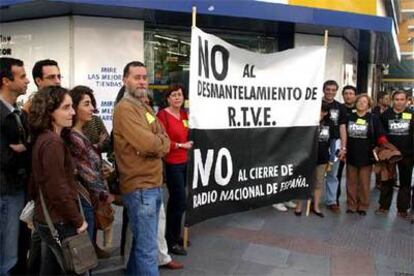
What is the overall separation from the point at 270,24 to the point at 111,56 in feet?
8.69

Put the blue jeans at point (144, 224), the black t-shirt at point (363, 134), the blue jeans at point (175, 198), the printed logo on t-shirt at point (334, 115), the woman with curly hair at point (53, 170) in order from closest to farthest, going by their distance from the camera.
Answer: the woman with curly hair at point (53, 170)
the blue jeans at point (144, 224)
the blue jeans at point (175, 198)
the printed logo on t-shirt at point (334, 115)
the black t-shirt at point (363, 134)

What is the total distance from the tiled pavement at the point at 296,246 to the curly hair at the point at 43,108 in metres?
1.72

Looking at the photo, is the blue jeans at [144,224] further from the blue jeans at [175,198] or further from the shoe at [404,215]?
the shoe at [404,215]

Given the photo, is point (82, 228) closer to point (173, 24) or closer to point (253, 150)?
point (253, 150)

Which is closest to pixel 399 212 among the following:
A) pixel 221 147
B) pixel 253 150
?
pixel 253 150

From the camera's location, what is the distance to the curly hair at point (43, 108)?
2.97 m

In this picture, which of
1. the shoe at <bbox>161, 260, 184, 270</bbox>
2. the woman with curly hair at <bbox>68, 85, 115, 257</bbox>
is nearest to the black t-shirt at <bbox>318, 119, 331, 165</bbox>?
the shoe at <bbox>161, 260, 184, 270</bbox>

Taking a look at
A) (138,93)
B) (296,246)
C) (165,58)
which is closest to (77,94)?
(138,93)

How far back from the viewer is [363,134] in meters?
6.44

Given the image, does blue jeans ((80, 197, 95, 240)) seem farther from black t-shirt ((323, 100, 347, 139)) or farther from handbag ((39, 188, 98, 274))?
black t-shirt ((323, 100, 347, 139))

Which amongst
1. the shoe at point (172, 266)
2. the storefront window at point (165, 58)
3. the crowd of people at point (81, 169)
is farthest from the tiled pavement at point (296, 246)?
the storefront window at point (165, 58)

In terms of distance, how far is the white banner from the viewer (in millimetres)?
4516

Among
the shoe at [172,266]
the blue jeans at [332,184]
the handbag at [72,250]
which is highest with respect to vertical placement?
the handbag at [72,250]

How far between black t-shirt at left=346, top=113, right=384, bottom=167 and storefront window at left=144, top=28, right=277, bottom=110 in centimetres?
273
